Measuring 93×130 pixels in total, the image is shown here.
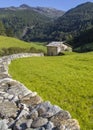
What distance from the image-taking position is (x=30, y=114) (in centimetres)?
1041

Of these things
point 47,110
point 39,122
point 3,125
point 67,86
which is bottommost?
point 67,86

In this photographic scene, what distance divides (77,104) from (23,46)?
10346 centimetres

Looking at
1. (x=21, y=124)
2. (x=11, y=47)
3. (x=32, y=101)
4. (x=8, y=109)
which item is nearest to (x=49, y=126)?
(x=21, y=124)

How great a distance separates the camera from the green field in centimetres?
1550

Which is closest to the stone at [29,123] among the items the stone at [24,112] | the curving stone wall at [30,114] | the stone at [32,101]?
the curving stone wall at [30,114]

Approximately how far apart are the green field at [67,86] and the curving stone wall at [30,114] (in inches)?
117

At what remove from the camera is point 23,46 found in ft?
391

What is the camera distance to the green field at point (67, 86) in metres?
15.5

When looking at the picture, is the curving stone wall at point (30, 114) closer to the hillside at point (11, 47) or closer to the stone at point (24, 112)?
the stone at point (24, 112)

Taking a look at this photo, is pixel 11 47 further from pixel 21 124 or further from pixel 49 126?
pixel 49 126

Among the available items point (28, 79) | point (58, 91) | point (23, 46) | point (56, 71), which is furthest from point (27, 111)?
point (23, 46)

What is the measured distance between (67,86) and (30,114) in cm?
1004

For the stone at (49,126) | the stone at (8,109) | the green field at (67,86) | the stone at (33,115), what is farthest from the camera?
the green field at (67,86)

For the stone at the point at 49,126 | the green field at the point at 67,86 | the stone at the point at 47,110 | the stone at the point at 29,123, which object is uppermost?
the stone at the point at 47,110
